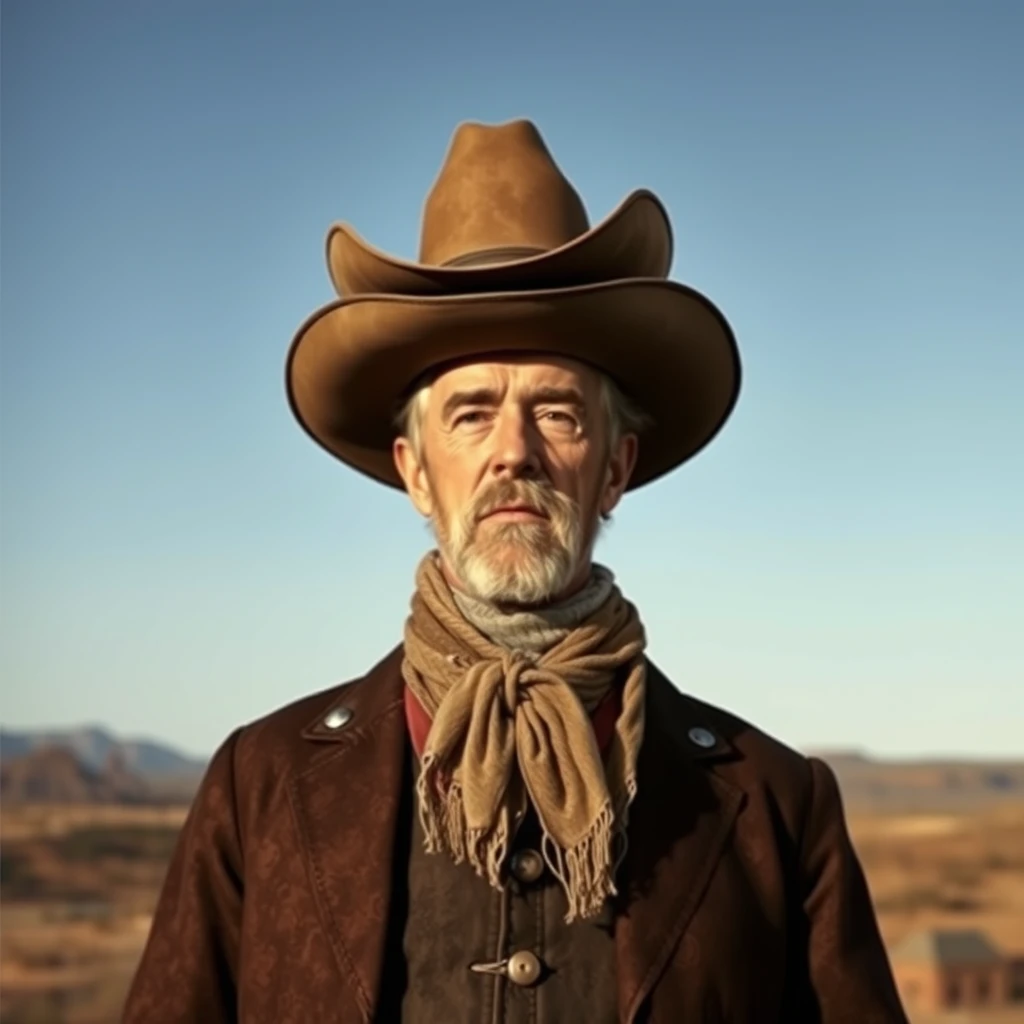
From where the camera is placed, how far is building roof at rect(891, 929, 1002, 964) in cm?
2430

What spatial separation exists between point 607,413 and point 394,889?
91cm

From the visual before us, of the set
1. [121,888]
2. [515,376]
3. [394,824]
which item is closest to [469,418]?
[515,376]

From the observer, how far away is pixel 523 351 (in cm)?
268

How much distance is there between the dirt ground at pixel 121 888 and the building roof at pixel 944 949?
39 cm

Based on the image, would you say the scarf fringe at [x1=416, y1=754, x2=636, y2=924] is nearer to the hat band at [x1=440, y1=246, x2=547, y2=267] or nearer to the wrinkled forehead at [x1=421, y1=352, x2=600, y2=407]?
the wrinkled forehead at [x1=421, y1=352, x2=600, y2=407]

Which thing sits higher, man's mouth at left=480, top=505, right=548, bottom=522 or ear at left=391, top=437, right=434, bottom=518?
ear at left=391, top=437, right=434, bottom=518

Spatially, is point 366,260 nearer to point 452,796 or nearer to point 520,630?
point 520,630

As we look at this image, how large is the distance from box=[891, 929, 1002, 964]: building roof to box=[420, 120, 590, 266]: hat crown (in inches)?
873

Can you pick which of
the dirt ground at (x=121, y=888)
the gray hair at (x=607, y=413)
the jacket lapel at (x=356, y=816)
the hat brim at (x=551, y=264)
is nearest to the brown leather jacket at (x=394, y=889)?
the jacket lapel at (x=356, y=816)

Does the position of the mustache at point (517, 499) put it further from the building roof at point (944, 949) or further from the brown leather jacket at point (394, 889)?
the building roof at point (944, 949)

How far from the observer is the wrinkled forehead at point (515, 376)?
265cm

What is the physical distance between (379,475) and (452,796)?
0.88m

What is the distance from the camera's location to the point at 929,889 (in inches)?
1244

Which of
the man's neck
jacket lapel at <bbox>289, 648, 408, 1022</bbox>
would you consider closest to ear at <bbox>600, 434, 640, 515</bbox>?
the man's neck
